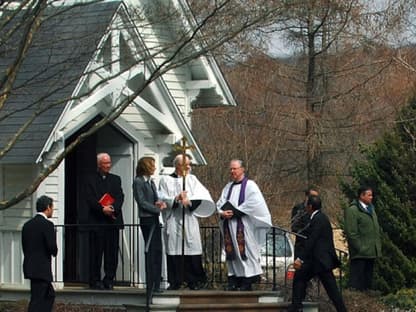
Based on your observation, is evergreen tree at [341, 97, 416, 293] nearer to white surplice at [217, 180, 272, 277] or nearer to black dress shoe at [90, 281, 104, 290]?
white surplice at [217, 180, 272, 277]

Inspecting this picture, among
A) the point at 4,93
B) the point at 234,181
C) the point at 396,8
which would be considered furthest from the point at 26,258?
the point at 396,8

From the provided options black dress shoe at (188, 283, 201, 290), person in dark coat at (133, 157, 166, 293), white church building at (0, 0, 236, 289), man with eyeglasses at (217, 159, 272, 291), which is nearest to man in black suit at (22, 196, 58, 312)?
white church building at (0, 0, 236, 289)

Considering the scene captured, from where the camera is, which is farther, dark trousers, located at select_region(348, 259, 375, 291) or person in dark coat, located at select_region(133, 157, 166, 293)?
dark trousers, located at select_region(348, 259, 375, 291)

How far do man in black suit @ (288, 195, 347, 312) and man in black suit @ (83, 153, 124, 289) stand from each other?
8.63 feet

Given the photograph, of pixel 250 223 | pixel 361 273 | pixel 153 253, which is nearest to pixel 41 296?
pixel 153 253

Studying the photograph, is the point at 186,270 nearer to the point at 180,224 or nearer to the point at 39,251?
the point at 180,224

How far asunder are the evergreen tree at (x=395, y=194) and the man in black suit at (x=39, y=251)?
7.11 m

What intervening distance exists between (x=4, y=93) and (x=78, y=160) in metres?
5.81

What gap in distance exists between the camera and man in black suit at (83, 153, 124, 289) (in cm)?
1681

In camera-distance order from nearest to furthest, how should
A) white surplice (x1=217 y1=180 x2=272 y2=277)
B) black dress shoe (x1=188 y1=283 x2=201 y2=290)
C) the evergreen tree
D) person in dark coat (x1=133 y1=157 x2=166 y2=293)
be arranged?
1. person in dark coat (x1=133 y1=157 x2=166 y2=293)
2. white surplice (x1=217 y1=180 x2=272 y2=277)
3. black dress shoe (x1=188 y1=283 x2=201 y2=290)
4. the evergreen tree

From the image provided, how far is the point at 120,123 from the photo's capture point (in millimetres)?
18906

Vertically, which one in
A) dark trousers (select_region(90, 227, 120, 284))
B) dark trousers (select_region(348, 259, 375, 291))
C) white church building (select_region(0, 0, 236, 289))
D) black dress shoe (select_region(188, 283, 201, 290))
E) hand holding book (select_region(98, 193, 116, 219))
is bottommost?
black dress shoe (select_region(188, 283, 201, 290))

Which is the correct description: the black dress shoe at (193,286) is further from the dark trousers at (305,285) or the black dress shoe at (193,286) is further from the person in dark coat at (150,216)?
the dark trousers at (305,285)

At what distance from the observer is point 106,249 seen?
16.9 meters
